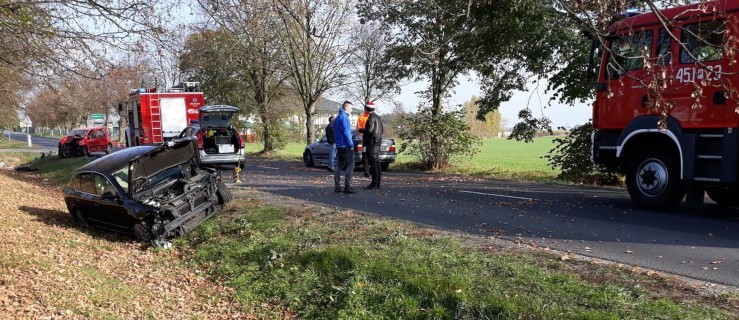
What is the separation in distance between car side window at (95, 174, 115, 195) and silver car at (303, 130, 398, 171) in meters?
9.81

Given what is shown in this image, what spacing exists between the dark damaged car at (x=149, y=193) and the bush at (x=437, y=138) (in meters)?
11.1

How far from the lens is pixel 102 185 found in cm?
906

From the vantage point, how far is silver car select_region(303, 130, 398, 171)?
60.3ft

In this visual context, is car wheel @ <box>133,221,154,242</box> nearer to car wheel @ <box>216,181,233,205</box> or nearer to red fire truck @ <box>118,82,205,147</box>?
car wheel @ <box>216,181,233,205</box>

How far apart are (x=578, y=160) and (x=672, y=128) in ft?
23.2

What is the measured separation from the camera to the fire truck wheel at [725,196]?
30.7 ft

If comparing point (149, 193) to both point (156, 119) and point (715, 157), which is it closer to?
point (715, 157)

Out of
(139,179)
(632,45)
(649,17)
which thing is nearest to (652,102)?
(632,45)

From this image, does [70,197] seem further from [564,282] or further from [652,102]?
[652,102]

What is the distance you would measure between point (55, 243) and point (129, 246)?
1035 millimetres

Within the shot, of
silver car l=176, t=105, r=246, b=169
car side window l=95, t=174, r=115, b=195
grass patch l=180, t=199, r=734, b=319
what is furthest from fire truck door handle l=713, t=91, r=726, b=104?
silver car l=176, t=105, r=246, b=169

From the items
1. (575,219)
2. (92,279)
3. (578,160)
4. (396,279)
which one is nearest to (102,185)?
(92,279)

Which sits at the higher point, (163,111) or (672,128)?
(163,111)

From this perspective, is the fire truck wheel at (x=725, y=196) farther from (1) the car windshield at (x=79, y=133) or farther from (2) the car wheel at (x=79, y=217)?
(1) the car windshield at (x=79, y=133)
